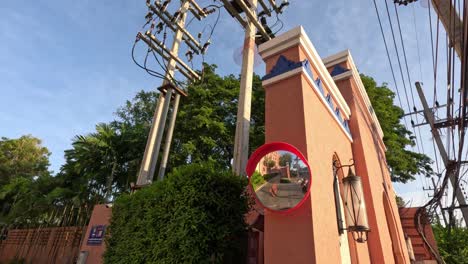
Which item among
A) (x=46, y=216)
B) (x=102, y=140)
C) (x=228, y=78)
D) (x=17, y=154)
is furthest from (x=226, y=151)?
(x=17, y=154)

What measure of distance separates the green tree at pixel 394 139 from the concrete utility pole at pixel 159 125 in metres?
9.21

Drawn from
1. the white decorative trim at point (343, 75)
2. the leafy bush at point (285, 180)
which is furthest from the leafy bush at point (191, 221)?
the white decorative trim at point (343, 75)

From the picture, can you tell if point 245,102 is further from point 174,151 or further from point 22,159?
point 22,159

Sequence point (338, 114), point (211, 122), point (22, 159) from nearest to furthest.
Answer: point (338, 114)
point (211, 122)
point (22, 159)

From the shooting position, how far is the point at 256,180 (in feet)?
9.46

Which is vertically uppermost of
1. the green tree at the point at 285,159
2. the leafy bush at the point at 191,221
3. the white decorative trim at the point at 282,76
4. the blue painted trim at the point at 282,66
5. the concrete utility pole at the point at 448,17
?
the concrete utility pole at the point at 448,17

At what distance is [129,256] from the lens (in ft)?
11.5

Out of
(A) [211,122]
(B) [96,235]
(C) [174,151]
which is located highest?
(A) [211,122]

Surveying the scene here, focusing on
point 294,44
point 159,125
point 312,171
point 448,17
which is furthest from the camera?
point 159,125

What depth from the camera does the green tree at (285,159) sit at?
285 centimetres

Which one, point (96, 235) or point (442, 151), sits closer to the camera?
point (96, 235)

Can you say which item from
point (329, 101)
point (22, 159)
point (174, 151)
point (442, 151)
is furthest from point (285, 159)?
point (22, 159)

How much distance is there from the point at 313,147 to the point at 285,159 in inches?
20.3

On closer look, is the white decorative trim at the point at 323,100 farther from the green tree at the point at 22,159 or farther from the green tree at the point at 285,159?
the green tree at the point at 22,159
